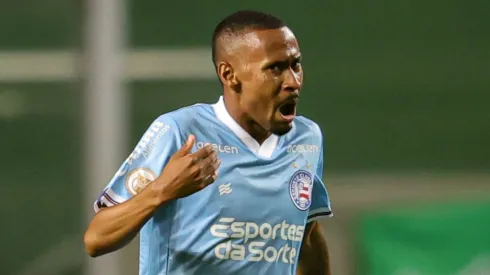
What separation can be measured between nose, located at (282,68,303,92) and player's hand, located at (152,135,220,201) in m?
0.21

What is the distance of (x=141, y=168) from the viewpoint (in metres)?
1.45

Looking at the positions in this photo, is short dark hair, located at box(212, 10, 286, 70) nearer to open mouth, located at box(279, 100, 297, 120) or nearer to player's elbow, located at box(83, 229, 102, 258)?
open mouth, located at box(279, 100, 297, 120)

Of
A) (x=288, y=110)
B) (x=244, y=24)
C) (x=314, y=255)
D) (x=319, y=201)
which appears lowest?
(x=314, y=255)

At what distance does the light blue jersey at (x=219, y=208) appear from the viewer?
1464 millimetres

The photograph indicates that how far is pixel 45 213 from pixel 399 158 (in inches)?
46.2

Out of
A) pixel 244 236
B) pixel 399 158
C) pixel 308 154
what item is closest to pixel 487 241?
pixel 399 158

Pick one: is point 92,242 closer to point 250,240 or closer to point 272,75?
point 250,240

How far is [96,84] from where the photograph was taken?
2928mm

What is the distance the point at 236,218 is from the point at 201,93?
58.7 inches

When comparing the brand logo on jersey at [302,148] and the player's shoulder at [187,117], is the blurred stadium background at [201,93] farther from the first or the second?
the player's shoulder at [187,117]

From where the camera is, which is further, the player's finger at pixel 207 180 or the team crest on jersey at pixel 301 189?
the team crest on jersey at pixel 301 189

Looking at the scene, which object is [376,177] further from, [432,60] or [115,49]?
[115,49]

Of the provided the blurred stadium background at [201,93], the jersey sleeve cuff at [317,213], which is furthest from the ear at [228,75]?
the blurred stadium background at [201,93]

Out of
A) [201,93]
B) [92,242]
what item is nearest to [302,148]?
[92,242]
